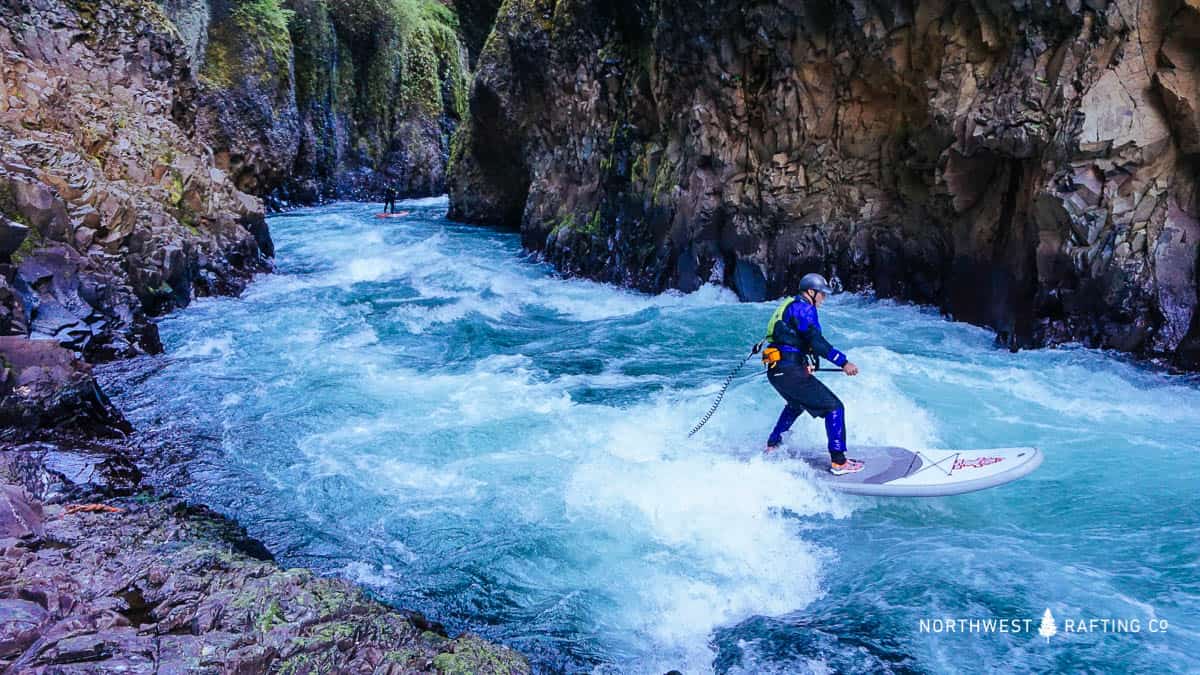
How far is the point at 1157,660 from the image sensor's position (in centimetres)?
451

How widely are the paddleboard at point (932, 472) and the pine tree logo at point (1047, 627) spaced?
54.9 inches

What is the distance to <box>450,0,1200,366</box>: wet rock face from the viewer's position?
8562 mm

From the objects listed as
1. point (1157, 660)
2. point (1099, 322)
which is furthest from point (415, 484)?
point (1099, 322)

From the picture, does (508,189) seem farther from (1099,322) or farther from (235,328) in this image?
(1099,322)

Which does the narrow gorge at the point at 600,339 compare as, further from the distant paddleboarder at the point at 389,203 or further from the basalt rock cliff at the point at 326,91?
the basalt rock cliff at the point at 326,91

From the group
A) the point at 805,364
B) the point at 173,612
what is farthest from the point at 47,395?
the point at 805,364

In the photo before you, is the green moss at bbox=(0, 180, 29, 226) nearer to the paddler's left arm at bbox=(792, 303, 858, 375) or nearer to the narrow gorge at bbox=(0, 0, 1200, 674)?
the narrow gorge at bbox=(0, 0, 1200, 674)

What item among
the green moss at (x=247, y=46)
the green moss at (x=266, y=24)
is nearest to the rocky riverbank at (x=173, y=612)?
the green moss at (x=247, y=46)

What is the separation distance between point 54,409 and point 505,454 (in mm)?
4044

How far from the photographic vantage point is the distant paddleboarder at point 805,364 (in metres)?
6.65

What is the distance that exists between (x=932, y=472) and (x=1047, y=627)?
1737 millimetres

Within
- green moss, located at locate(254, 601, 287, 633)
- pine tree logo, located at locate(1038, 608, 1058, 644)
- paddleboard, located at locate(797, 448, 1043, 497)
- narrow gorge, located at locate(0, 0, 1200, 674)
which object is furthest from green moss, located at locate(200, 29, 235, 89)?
pine tree logo, located at locate(1038, 608, 1058, 644)

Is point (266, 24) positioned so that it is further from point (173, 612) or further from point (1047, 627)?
point (1047, 627)

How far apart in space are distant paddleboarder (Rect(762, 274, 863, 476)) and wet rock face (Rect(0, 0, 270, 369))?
8080mm
